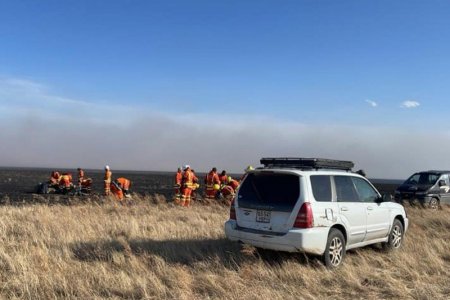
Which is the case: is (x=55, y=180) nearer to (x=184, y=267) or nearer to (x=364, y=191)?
(x=184, y=267)

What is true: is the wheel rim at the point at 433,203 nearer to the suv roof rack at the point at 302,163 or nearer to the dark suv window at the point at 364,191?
the dark suv window at the point at 364,191

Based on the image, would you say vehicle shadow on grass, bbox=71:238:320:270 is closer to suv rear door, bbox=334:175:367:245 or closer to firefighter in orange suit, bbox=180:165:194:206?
suv rear door, bbox=334:175:367:245

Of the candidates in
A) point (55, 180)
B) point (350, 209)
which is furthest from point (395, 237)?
point (55, 180)

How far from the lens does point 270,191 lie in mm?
8219

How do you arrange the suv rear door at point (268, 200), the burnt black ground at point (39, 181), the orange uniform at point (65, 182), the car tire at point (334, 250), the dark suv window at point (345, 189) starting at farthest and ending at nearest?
the burnt black ground at point (39, 181)
the orange uniform at point (65, 182)
the dark suv window at point (345, 189)
the car tire at point (334, 250)
the suv rear door at point (268, 200)

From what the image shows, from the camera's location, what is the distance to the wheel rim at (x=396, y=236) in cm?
990

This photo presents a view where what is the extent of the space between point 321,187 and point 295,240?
42.8 inches

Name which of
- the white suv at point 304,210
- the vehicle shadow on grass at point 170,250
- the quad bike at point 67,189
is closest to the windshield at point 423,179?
the white suv at point 304,210

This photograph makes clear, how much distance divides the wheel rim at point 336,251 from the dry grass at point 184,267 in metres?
0.16

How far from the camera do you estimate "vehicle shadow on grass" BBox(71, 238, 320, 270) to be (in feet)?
27.5

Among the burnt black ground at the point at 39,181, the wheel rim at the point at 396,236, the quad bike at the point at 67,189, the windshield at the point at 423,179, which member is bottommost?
the burnt black ground at the point at 39,181

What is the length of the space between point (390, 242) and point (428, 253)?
33.3 inches

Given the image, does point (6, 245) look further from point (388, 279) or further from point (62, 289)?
point (388, 279)

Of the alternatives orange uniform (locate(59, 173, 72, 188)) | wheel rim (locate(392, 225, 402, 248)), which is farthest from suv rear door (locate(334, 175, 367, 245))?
orange uniform (locate(59, 173, 72, 188))
